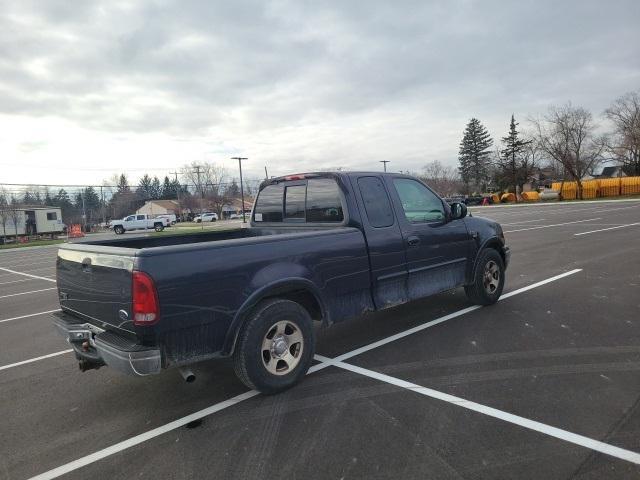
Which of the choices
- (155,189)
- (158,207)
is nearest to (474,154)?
(158,207)

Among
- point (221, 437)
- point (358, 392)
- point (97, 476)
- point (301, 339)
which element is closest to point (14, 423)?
point (97, 476)

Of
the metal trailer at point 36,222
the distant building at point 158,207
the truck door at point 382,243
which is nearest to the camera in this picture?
the truck door at point 382,243

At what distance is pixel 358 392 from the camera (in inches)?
153

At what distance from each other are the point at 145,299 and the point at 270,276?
3.34 feet

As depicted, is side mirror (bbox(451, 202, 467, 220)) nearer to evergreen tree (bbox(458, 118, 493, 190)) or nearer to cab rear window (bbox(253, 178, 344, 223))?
cab rear window (bbox(253, 178, 344, 223))

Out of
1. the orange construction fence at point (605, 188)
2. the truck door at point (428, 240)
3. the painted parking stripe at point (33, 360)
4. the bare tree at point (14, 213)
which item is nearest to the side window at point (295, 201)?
the truck door at point (428, 240)

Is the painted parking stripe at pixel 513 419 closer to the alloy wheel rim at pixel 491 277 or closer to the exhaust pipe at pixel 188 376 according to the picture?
the exhaust pipe at pixel 188 376

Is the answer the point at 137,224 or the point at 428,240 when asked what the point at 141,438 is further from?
the point at 137,224

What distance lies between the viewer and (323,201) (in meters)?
5.04

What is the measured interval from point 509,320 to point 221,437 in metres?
3.94

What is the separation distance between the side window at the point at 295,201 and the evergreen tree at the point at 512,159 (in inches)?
2834

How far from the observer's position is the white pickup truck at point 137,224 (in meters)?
53.1

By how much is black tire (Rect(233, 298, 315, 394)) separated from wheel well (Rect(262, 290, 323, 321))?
16cm

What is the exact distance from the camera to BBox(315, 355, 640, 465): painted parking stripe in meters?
2.86
